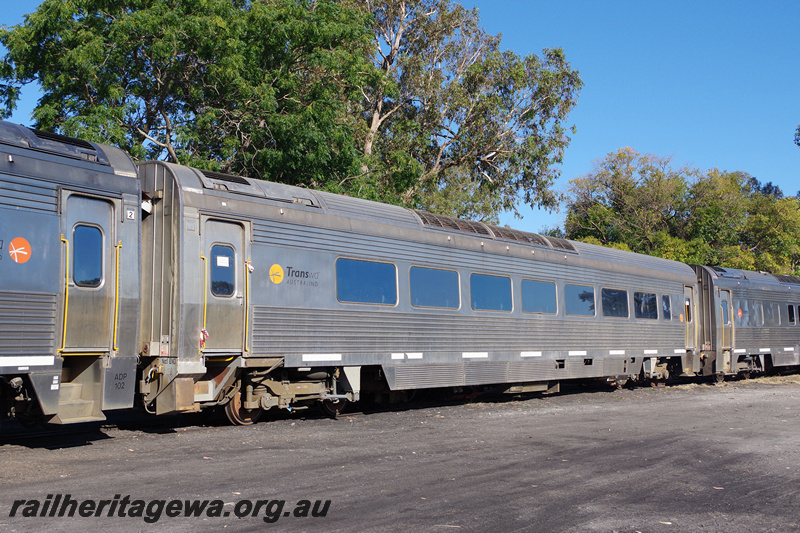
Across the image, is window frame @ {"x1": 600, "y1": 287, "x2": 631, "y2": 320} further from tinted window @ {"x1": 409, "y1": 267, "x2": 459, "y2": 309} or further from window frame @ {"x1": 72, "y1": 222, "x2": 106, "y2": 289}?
window frame @ {"x1": 72, "y1": 222, "x2": 106, "y2": 289}

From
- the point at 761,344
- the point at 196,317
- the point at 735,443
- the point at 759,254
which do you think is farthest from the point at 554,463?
the point at 759,254

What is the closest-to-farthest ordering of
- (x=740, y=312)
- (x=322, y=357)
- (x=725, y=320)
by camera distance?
1. (x=322, y=357)
2. (x=725, y=320)
3. (x=740, y=312)

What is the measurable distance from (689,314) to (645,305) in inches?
121

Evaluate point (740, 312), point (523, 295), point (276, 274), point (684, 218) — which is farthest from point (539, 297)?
point (684, 218)

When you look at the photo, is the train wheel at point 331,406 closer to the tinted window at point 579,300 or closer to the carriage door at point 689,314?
the tinted window at point 579,300

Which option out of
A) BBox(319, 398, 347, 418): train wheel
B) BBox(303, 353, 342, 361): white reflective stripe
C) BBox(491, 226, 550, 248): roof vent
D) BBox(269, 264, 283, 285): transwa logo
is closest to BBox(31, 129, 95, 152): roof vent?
BBox(269, 264, 283, 285): transwa logo

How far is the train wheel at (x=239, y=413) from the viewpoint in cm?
1120

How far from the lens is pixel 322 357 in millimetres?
11758

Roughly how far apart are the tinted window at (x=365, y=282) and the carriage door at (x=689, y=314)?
40.2ft

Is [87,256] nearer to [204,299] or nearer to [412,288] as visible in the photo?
[204,299]

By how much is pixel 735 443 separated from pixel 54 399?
9061 millimetres

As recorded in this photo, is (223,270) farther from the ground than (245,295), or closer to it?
farther from the ground

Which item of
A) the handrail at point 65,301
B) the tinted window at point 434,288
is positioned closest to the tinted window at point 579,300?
the tinted window at point 434,288

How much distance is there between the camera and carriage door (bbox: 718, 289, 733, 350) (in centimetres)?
2278
